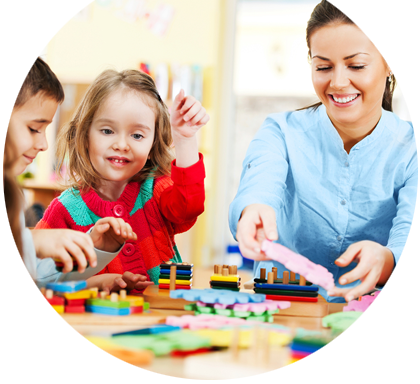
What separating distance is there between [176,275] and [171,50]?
48 centimetres

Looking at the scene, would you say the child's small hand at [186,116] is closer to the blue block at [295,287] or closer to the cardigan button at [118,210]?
the cardigan button at [118,210]

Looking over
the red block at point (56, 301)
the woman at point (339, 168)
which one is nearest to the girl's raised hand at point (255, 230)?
the woman at point (339, 168)

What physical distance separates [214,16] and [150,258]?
1.65ft

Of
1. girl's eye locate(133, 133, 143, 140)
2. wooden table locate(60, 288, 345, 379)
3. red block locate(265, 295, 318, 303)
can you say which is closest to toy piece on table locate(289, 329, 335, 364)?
wooden table locate(60, 288, 345, 379)

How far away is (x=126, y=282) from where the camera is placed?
70 centimetres

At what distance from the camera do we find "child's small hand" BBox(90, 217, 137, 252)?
0.65 metres

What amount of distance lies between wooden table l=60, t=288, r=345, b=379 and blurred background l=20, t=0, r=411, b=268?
24 cm

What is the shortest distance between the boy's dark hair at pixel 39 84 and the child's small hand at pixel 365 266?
0.43 metres

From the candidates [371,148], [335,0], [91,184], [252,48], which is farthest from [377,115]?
[91,184]

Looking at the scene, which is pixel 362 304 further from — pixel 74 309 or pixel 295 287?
pixel 74 309

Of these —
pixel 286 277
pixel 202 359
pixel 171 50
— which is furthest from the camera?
pixel 171 50

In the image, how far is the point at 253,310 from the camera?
586 mm

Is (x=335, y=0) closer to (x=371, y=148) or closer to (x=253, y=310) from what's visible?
(x=371, y=148)

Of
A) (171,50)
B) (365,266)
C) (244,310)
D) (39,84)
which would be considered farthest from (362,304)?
(171,50)
